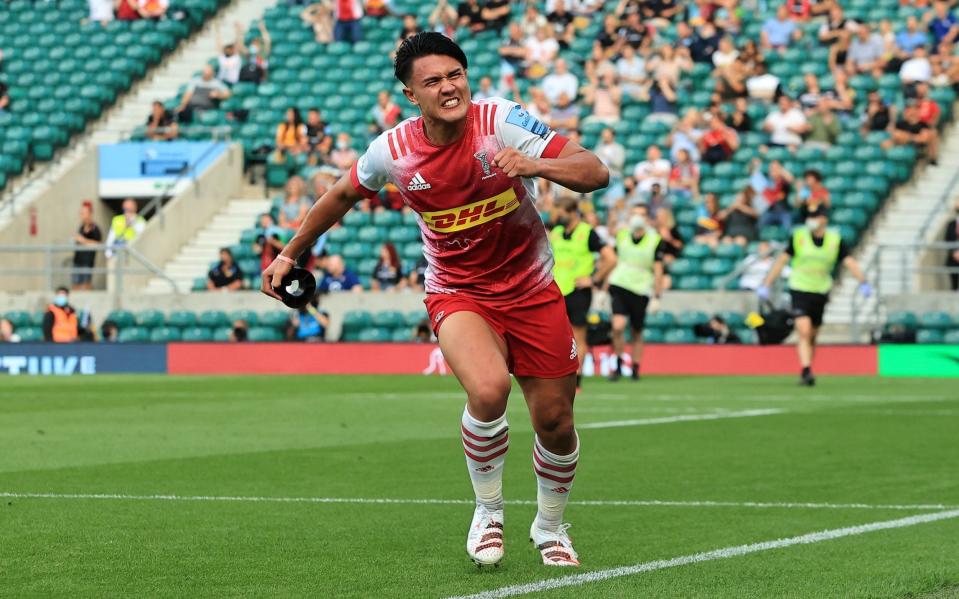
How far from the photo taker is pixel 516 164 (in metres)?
6.26

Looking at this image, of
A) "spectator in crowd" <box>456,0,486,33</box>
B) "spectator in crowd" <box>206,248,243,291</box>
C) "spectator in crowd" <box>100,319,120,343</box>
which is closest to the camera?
"spectator in crowd" <box>100,319,120,343</box>

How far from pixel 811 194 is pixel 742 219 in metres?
1.72

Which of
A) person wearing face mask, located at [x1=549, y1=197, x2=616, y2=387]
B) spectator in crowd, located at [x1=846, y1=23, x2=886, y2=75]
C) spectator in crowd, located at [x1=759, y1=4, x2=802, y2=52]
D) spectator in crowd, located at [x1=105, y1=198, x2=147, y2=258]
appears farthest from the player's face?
spectator in crowd, located at [x1=105, y1=198, x2=147, y2=258]

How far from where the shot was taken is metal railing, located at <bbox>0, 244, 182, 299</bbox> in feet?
92.7

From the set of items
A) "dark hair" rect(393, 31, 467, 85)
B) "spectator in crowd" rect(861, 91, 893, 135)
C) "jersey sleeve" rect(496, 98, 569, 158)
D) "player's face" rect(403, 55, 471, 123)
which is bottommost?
"jersey sleeve" rect(496, 98, 569, 158)

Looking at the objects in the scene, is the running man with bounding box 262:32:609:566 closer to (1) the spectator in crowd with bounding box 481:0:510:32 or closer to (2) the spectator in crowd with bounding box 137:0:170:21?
(1) the spectator in crowd with bounding box 481:0:510:32

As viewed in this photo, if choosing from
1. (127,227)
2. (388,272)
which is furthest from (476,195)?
(127,227)

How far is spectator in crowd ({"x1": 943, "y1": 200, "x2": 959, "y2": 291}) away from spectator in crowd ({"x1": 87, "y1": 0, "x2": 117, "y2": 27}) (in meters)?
20.3

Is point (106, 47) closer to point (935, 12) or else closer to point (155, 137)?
point (155, 137)

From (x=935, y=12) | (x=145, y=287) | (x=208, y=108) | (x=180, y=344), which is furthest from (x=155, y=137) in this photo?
(x=935, y=12)

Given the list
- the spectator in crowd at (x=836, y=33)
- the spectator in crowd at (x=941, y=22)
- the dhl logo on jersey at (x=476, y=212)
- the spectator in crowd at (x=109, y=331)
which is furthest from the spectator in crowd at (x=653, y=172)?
the dhl logo on jersey at (x=476, y=212)

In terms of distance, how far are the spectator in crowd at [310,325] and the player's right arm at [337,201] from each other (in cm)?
1901

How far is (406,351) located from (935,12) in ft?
35.1

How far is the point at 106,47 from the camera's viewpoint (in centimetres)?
3662
